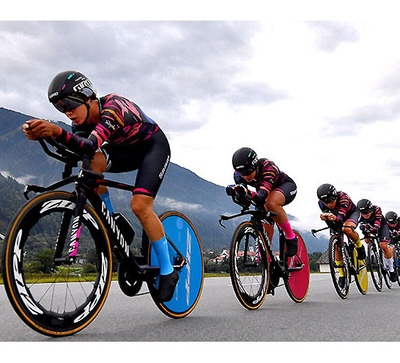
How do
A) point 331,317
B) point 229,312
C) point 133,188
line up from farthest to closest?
point 229,312
point 331,317
point 133,188

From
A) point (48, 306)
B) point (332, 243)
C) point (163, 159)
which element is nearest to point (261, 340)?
point (48, 306)

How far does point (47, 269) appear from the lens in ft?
10.2

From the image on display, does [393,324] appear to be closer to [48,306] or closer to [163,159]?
[163,159]

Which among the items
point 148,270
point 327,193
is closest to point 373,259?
point 327,193

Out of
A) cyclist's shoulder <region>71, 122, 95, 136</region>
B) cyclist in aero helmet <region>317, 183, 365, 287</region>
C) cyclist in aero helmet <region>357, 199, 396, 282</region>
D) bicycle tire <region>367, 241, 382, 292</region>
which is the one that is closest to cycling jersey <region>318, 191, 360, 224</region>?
cyclist in aero helmet <region>317, 183, 365, 287</region>

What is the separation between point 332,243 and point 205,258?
136 inches

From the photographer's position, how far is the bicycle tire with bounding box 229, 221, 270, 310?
537 cm

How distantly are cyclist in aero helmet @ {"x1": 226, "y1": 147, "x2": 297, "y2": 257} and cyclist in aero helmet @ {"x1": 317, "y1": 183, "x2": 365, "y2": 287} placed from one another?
1.78 metres

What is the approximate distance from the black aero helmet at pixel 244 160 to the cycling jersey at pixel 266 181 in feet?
0.79

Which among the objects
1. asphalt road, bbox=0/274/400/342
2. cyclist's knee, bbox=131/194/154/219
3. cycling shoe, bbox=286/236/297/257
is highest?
cyclist's knee, bbox=131/194/154/219

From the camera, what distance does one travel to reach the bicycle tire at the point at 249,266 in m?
5.37

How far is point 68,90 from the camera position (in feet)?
10.9

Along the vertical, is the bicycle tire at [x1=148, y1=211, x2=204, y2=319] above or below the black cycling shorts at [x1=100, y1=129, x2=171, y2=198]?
below

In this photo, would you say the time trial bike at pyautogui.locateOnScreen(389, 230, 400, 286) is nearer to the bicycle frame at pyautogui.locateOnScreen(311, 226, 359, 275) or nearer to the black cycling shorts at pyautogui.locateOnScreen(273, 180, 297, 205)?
the bicycle frame at pyautogui.locateOnScreen(311, 226, 359, 275)
